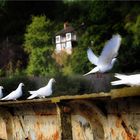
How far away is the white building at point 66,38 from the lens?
48.7m

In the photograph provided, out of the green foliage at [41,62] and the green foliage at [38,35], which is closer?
the green foliage at [41,62]

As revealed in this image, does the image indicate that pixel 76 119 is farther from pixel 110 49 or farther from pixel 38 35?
pixel 38 35

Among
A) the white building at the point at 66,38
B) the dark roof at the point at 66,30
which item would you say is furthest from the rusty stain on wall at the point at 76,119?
the dark roof at the point at 66,30

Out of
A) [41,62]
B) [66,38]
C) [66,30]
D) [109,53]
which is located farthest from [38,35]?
[109,53]

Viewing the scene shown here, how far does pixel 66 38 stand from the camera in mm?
50562

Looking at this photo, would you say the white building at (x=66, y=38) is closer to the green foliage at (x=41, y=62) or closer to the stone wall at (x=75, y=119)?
the green foliage at (x=41, y=62)

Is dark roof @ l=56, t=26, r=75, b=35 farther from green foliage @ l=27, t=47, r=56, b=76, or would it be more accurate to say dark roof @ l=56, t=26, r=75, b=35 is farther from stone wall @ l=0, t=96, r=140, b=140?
stone wall @ l=0, t=96, r=140, b=140

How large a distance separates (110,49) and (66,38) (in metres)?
41.6

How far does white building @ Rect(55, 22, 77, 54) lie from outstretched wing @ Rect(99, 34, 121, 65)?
38062 mm

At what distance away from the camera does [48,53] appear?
41688mm

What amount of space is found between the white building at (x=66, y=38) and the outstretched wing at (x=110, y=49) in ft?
125

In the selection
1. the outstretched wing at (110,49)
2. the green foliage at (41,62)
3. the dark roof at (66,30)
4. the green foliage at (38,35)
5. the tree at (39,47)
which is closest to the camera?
the outstretched wing at (110,49)

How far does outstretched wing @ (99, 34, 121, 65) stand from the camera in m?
8.78

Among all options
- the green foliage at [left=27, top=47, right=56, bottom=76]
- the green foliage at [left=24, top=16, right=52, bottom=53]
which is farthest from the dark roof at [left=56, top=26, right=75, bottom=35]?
the green foliage at [left=27, top=47, right=56, bottom=76]
